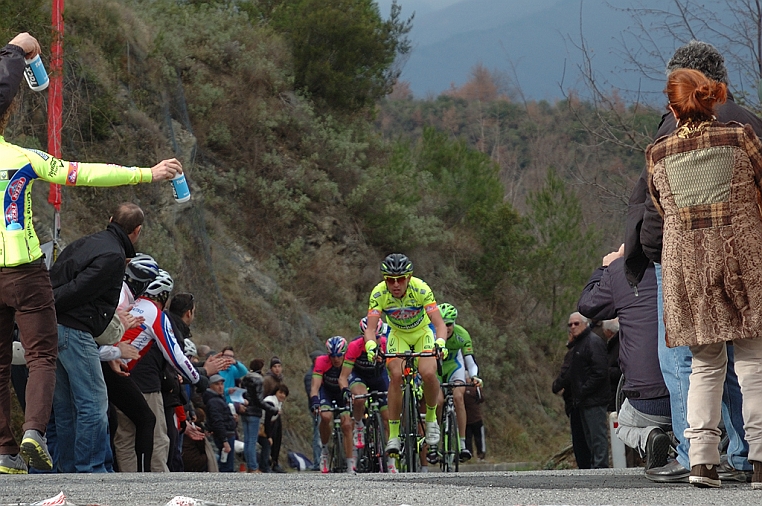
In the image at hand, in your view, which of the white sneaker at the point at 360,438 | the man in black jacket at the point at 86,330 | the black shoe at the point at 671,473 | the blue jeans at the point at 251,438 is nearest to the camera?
the black shoe at the point at 671,473

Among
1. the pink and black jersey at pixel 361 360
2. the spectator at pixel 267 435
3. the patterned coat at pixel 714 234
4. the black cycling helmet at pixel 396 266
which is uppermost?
the black cycling helmet at pixel 396 266

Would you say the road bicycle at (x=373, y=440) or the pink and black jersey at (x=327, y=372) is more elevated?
the pink and black jersey at (x=327, y=372)

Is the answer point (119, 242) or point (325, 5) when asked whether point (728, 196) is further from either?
point (325, 5)

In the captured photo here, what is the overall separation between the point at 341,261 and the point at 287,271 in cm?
247

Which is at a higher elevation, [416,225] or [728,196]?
[416,225]

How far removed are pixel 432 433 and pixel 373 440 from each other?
156 centimetres

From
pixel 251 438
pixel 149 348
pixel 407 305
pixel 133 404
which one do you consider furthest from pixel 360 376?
pixel 133 404

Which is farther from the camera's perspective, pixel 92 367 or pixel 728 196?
pixel 92 367

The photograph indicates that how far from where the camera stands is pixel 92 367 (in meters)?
9.07

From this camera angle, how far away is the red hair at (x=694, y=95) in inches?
263

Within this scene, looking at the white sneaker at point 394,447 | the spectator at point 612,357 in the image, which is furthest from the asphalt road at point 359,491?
the white sneaker at point 394,447

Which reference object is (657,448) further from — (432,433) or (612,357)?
(432,433)

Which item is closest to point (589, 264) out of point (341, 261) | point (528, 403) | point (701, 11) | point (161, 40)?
point (528, 403)

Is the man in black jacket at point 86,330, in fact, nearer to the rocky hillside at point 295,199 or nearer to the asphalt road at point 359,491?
the asphalt road at point 359,491
